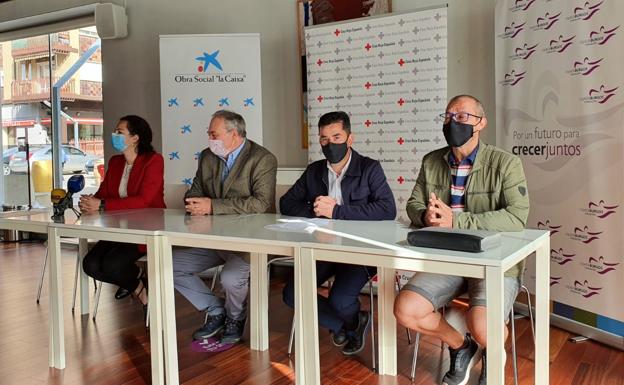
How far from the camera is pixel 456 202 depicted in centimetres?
260

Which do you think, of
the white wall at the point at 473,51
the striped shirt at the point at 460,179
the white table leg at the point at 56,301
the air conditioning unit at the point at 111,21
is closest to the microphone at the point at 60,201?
the white table leg at the point at 56,301

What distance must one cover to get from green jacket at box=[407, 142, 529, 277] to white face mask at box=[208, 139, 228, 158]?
3.62ft

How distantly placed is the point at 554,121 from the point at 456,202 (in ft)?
3.74

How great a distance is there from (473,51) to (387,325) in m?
2.18

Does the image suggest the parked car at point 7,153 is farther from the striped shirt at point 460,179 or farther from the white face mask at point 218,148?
the striped shirt at point 460,179

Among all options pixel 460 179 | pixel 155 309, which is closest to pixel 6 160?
pixel 155 309

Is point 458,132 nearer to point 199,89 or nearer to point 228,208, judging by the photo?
point 228,208

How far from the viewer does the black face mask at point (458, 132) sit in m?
2.51

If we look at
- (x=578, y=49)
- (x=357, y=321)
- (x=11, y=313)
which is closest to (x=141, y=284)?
(x=11, y=313)

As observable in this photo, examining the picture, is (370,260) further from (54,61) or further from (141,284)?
(54,61)

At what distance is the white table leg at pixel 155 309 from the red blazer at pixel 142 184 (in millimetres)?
890

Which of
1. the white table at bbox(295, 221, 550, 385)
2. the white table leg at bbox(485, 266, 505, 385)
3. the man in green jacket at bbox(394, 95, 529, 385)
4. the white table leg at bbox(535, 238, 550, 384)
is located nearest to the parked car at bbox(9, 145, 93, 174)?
the white table at bbox(295, 221, 550, 385)

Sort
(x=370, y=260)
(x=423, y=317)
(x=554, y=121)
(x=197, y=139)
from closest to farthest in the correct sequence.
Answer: (x=370, y=260)
(x=423, y=317)
(x=554, y=121)
(x=197, y=139)

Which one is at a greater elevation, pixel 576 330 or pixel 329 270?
pixel 329 270
